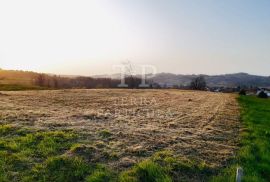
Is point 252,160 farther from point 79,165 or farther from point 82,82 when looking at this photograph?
point 82,82

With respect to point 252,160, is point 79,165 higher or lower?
higher

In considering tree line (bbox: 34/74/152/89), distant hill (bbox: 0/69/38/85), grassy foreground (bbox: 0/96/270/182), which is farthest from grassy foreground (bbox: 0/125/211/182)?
tree line (bbox: 34/74/152/89)

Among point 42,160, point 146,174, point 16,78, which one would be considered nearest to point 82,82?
point 16,78

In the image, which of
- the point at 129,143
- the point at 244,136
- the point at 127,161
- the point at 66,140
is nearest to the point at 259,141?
the point at 244,136

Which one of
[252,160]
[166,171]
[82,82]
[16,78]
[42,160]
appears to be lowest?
[252,160]

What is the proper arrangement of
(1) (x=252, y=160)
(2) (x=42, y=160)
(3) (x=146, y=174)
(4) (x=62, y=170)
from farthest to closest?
(1) (x=252, y=160), (2) (x=42, y=160), (3) (x=146, y=174), (4) (x=62, y=170)

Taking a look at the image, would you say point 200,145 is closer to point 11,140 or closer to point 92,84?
point 11,140

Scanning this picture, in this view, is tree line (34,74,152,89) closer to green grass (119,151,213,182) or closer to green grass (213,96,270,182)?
green grass (213,96,270,182)

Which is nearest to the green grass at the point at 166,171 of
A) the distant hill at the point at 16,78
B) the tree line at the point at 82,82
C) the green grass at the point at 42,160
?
the green grass at the point at 42,160

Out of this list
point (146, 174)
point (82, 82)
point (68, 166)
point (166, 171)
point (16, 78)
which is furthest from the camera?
point (16, 78)

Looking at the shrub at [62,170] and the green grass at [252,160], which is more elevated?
the shrub at [62,170]

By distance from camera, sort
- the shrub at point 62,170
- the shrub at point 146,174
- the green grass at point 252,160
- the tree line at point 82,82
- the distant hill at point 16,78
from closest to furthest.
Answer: the shrub at point 62,170 → the shrub at point 146,174 → the green grass at point 252,160 → the distant hill at point 16,78 → the tree line at point 82,82

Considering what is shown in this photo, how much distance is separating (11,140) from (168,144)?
20.9 feet

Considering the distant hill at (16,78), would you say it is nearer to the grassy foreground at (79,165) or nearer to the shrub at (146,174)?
the grassy foreground at (79,165)
